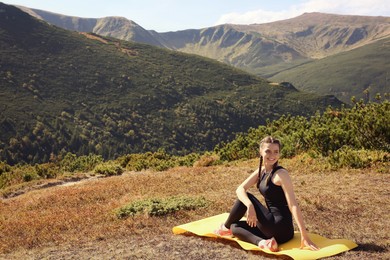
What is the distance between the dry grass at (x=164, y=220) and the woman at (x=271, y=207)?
0.49 metres

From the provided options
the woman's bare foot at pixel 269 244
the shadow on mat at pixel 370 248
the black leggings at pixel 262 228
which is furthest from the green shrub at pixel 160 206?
the shadow on mat at pixel 370 248

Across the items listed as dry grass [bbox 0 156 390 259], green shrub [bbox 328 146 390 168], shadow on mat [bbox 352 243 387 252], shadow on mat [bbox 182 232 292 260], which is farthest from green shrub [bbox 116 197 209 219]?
green shrub [bbox 328 146 390 168]

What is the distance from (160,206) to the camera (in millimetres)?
11117

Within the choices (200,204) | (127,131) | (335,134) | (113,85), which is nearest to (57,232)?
(200,204)

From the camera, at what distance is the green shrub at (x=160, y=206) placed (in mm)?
10867

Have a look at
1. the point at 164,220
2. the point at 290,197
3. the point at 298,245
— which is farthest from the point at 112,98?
the point at 290,197

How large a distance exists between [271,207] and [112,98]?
126396 millimetres

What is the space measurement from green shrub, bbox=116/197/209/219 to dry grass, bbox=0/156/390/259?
351 millimetres

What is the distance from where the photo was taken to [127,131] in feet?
360

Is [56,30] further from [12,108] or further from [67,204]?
[67,204]

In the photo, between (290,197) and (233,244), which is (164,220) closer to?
(233,244)

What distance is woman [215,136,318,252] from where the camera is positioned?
6.98 m

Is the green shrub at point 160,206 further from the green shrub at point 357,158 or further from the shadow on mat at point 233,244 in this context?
the green shrub at point 357,158

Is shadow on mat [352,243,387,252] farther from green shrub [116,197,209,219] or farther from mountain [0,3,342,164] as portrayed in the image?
mountain [0,3,342,164]
